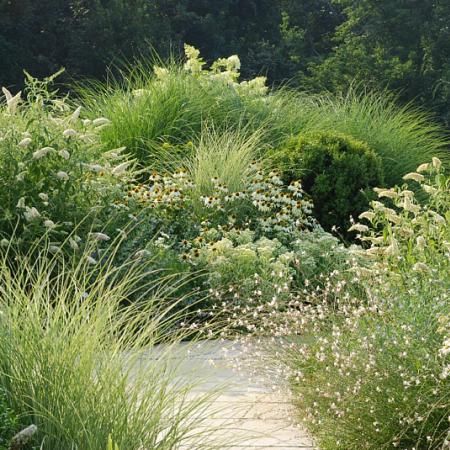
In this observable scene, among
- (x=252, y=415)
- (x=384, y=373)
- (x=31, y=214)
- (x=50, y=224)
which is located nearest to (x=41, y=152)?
(x=31, y=214)

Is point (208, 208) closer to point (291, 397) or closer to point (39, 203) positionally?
point (39, 203)

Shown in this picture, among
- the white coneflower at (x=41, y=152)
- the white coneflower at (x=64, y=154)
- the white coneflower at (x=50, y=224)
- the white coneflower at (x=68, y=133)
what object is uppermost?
the white coneflower at (x=68, y=133)

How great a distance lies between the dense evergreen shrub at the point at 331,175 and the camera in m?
8.69

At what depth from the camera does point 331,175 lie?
8742mm

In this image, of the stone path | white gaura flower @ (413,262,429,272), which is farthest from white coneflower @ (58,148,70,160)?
white gaura flower @ (413,262,429,272)

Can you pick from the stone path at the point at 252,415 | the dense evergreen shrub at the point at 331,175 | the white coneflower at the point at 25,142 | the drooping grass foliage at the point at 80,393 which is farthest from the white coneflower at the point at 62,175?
the drooping grass foliage at the point at 80,393

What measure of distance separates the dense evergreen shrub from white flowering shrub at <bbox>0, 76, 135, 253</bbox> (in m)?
2.22

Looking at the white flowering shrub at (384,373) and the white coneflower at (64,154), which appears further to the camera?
the white coneflower at (64,154)

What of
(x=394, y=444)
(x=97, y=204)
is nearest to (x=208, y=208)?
(x=97, y=204)

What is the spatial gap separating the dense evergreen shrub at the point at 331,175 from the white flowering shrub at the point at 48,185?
7.27ft

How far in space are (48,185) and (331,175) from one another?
9.90 feet

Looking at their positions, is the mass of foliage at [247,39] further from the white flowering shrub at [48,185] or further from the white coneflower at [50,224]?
the white coneflower at [50,224]

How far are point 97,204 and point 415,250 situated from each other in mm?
2513

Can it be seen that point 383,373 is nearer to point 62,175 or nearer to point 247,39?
point 62,175
